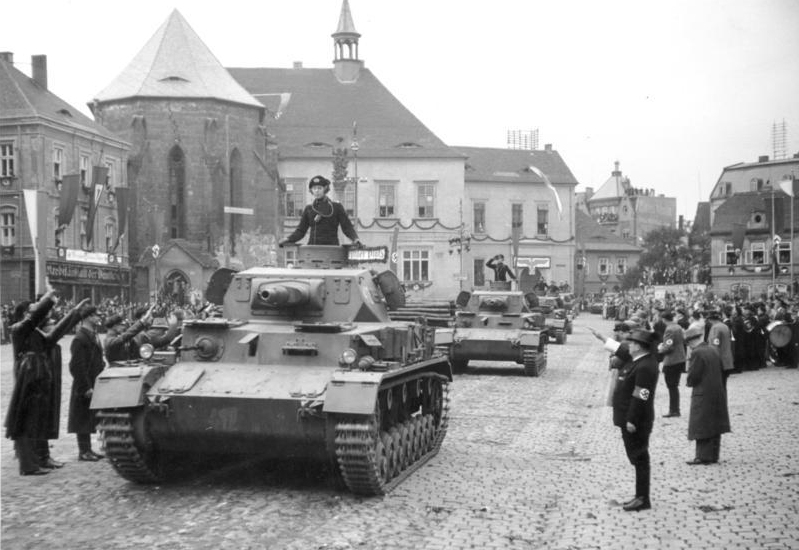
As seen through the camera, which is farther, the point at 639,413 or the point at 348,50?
the point at 348,50

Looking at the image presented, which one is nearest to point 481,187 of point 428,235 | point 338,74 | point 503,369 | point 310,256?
point 428,235

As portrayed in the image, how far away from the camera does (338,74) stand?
75.2 meters

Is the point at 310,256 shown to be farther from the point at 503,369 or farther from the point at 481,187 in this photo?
the point at 481,187

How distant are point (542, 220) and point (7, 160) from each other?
42.1 m

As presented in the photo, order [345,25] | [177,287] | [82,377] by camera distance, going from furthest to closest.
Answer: [345,25], [177,287], [82,377]

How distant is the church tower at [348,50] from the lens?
74.6 meters

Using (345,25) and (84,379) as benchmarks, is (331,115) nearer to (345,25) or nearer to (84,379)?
(345,25)

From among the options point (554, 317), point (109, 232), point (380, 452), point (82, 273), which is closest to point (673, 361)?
point (380, 452)

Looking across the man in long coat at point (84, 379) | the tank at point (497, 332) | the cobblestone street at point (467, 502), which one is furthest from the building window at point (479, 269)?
the man in long coat at point (84, 379)

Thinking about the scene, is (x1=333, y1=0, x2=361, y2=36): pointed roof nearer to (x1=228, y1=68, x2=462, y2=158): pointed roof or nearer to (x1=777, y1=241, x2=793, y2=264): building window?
(x1=228, y1=68, x2=462, y2=158): pointed roof

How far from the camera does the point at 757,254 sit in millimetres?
44406

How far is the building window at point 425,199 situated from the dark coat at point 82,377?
58106 millimetres

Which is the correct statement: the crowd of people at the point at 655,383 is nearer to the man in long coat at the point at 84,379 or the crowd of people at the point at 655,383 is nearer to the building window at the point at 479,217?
the man in long coat at the point at 84,379

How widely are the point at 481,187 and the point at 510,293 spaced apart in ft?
166
